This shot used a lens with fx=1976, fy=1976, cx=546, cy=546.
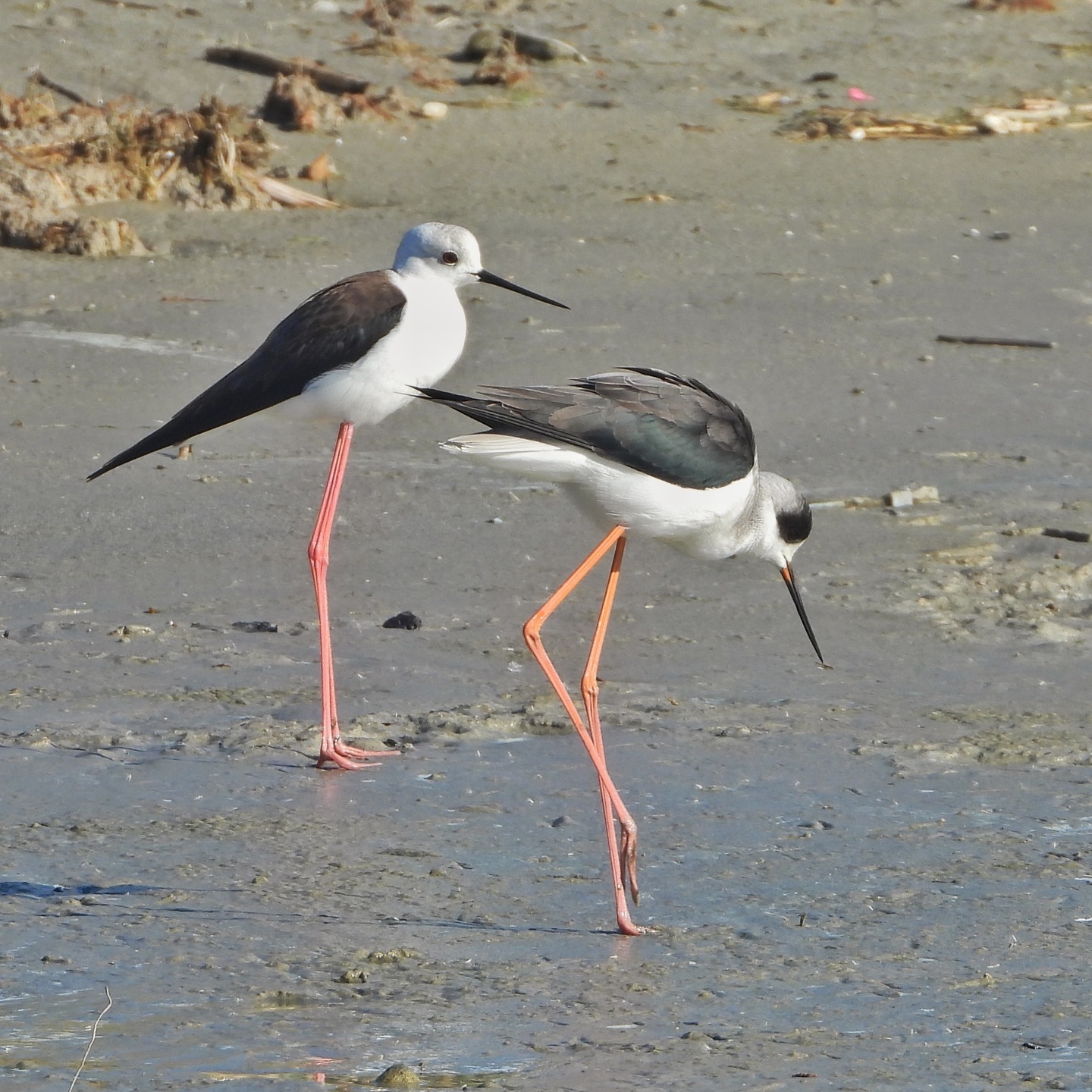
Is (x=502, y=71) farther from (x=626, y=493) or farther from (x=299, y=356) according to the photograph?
(x=626, y=493)

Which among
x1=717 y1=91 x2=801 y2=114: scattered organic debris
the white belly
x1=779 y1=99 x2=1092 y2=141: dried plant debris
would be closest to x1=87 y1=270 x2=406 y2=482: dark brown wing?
the white belly

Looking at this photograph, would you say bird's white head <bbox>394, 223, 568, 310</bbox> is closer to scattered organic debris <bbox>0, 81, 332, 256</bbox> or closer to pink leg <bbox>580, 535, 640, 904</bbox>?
pink leg <bbox>580, 535, 640, 904</bbox>

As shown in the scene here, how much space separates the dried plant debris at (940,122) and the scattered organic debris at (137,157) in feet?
10.8

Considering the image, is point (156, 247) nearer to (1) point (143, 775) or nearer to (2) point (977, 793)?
(1) point (143, 775)

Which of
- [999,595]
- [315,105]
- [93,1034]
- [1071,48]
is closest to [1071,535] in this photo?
[999,595]

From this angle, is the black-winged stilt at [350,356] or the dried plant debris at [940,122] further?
the dried plant debris at [940,122]

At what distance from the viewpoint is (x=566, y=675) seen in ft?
18.1

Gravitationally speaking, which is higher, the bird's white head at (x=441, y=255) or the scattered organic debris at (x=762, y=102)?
the bird's white head at (x=441, y=255)

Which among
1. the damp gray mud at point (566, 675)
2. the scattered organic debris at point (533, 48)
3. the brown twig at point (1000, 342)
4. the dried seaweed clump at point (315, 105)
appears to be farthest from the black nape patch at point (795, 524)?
the scattered organic debris at point (533, 48)

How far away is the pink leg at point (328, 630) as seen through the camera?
15.8 ft

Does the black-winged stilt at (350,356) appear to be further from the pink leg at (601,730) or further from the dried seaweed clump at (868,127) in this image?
the dried seaweed clump at (868,127)

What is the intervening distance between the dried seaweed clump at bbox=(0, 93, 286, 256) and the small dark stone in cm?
438

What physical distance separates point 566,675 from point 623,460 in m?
1.25

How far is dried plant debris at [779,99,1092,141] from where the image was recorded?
11.8 m
